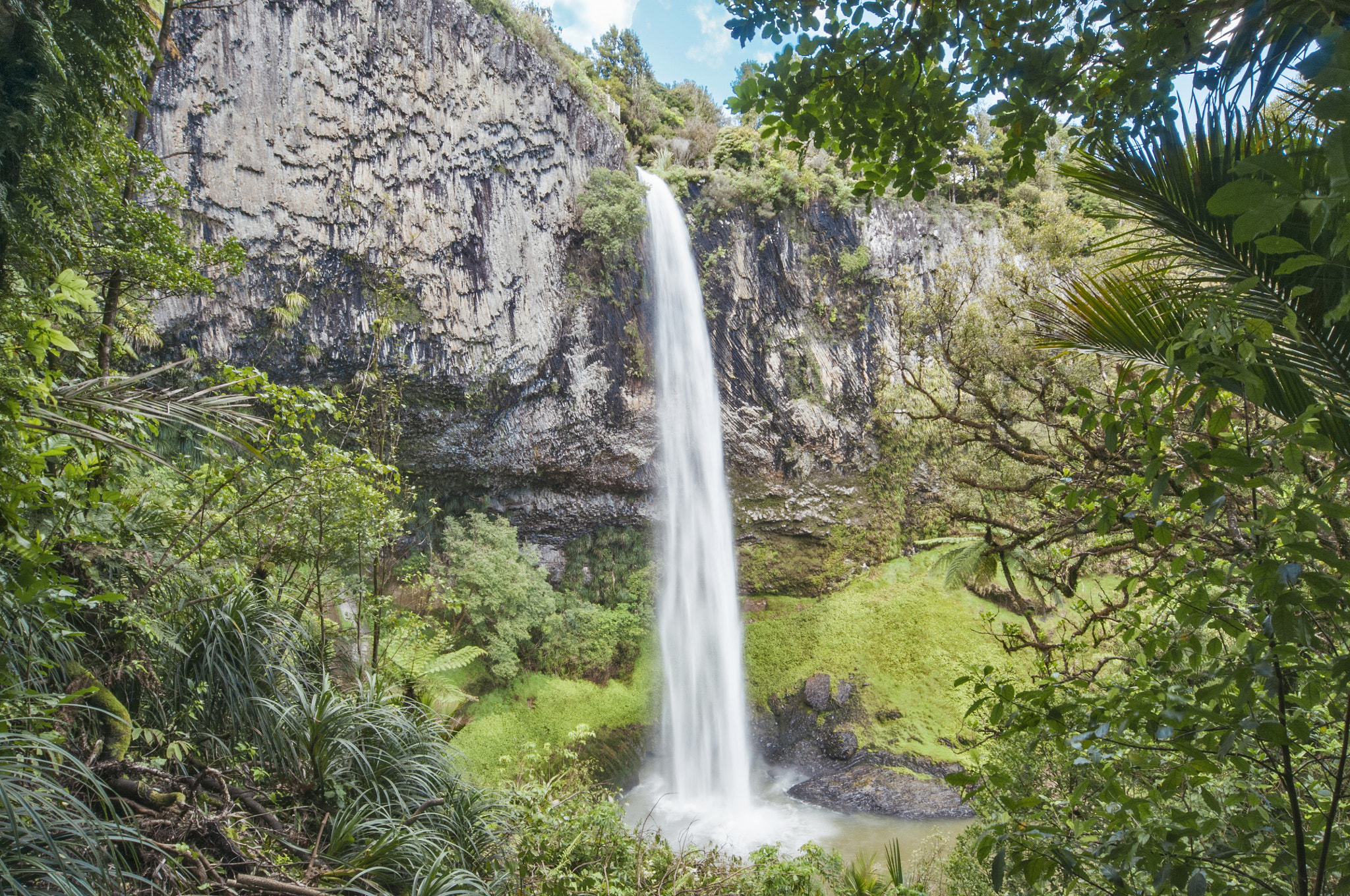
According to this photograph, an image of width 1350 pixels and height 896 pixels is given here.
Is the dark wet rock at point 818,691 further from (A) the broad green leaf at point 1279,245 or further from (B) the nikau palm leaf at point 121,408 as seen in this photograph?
(A) the broad green leaf at point 1279,245

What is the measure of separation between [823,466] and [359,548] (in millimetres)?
12345

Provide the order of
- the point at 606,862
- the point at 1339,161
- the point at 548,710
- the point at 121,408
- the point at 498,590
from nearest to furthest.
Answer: the point at 1339,161 → the point at 121,408 → the point at 606,862 → the point at 498,590 → the point at 548,710

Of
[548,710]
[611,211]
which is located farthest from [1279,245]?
[611,211]

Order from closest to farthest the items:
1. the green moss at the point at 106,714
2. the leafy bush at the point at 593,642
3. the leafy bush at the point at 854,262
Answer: the green moss at the point at 106,714 → the leafy bush at the point at 593,642 → the leafy bush at the point at 854,262

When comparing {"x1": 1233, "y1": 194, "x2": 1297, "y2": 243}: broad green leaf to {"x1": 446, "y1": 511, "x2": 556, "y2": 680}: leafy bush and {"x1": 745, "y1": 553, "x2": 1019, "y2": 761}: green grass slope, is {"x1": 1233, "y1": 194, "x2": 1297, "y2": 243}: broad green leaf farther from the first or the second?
{"x1": 745, "y1": 553, "x2": 1019, "y2": 761}: green grass slope

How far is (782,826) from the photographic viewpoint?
934 cm

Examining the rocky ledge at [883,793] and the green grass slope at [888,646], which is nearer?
the rocky ledge at [883,793]

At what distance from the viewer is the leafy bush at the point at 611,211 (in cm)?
1249

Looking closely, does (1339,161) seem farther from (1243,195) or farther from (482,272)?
(482,272)

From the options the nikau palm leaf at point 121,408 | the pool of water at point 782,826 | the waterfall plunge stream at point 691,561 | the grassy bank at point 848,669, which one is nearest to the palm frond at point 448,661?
the grassy bank at point 848,669

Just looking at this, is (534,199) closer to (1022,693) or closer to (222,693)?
(222,693)

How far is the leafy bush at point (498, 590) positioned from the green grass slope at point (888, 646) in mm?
4561

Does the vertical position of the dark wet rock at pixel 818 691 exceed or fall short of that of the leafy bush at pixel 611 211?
it falls short

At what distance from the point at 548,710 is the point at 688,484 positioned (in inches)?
209
